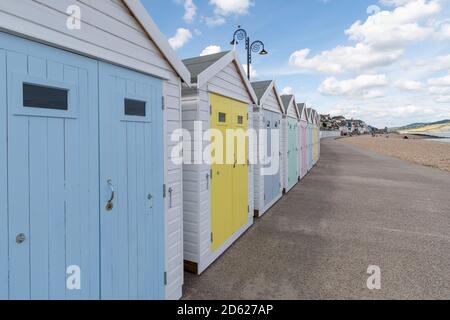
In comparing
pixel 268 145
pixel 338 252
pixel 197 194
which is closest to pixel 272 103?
pixel 268 145

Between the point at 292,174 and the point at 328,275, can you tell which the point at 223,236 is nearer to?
the point at 328,275

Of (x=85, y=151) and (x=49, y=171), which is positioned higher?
(x=85, y=151)

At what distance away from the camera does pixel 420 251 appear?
14.2ft

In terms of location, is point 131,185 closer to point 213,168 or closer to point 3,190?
point 3,190

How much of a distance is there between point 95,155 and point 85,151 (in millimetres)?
100

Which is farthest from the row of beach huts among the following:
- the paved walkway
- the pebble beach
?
the pebble beach

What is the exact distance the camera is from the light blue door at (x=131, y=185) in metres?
2.24

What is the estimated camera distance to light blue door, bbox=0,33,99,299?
1.60 m

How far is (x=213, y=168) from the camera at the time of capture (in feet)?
13.3

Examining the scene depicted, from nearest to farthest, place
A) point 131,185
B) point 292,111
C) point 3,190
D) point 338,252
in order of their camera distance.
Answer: point 3,190 < point 131,185 < point 338,252 < point 292,111

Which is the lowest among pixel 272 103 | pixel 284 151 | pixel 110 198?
pixel 110 198

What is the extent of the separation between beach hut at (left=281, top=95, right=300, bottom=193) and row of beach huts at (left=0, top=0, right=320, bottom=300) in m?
4.97

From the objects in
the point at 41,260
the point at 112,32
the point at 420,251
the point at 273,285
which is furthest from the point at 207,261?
the point at 420,251

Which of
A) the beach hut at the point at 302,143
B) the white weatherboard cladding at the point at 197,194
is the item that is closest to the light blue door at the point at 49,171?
the white weatherboard cladding at the point at 197,194
